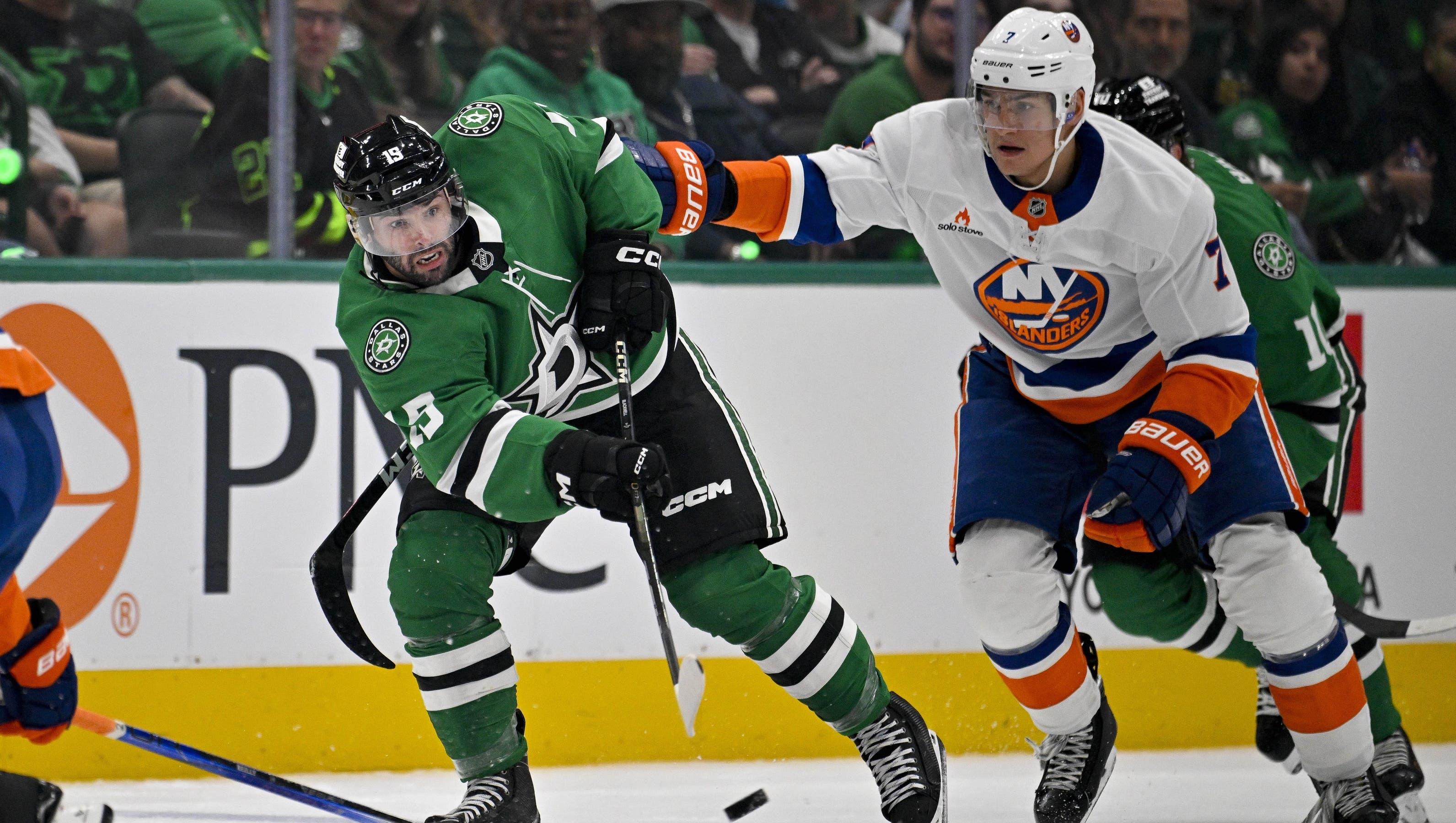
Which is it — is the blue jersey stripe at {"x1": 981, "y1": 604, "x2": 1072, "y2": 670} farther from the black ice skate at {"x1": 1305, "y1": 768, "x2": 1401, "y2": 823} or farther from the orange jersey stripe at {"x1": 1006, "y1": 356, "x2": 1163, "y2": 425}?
the black ice skate at {"x1": 1305, "y1": 768, "x2": 1401, "y2": 823}

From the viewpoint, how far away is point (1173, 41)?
3.90m

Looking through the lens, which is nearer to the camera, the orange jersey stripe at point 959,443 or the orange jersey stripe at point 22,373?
the orange jersey stripe at point 22,373

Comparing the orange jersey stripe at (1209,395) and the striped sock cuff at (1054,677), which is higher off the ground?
the orange jersey stripe at (1209,395)

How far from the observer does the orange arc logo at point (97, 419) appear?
333cm

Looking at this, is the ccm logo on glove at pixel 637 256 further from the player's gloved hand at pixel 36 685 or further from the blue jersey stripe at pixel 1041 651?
the player's gloved hand at pixel 36 685

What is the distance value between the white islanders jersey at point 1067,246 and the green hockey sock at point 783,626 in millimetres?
580

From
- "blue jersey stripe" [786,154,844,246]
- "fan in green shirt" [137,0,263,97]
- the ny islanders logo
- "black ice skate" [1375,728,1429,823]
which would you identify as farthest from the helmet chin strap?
"fan in green shirt" [137,0,263,97]

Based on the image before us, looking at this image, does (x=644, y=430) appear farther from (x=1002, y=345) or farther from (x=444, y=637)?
(x=1002, y=345)

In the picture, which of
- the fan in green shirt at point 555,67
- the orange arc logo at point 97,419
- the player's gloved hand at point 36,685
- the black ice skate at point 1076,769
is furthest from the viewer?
the fan in green shirt at point 555,67

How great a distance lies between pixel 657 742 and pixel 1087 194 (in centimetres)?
170

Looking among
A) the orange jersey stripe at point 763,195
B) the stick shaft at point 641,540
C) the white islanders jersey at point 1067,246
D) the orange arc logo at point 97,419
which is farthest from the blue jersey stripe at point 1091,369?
the orange arc logo at point 97,419

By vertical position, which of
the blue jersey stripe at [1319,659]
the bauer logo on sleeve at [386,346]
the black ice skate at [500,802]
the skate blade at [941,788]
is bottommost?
the skate blade at [941,788]

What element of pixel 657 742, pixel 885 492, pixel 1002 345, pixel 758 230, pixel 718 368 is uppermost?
pixel 758 230

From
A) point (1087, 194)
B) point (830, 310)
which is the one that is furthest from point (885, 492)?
point (1087, 194)
